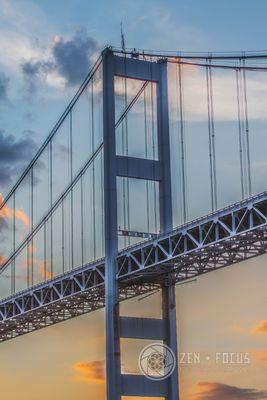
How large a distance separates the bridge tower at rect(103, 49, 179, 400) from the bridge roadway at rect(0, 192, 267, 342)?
0.99 meters

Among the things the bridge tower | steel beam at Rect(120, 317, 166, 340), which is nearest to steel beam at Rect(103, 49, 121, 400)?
the bridge tower

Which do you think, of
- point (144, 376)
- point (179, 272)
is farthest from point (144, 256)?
point (144, 376)

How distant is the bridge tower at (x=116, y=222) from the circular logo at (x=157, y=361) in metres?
0.24

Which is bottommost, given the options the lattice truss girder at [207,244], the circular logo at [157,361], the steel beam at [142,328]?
the circular logo at [157,361]

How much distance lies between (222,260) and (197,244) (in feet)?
6.67

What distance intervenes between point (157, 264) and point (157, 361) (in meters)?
5.86

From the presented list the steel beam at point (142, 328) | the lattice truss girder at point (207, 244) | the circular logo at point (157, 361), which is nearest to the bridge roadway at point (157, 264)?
the lattice truss girder at point (207, 244)

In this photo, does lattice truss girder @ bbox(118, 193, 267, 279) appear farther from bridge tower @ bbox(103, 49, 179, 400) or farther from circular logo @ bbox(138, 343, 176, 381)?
circular logo @ bbox(138, 343, 176, 381)

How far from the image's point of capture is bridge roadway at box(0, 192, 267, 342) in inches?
1989

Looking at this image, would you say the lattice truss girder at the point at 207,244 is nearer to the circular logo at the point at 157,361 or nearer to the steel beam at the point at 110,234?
the steel beam at the point at 110,234

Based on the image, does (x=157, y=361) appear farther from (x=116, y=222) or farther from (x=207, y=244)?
(x=207, y=244)

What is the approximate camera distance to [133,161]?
6134 cm

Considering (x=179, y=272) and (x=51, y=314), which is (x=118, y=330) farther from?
(x=51, y=314)

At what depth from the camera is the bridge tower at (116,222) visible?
192 feet
